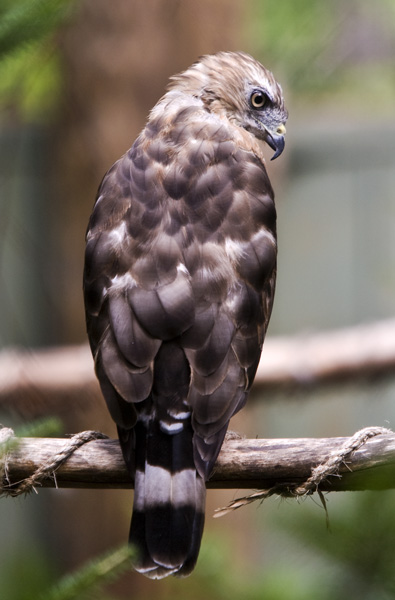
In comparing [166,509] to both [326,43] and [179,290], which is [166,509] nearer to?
[179,290]

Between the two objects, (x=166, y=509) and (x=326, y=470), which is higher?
(x=326, y=470)

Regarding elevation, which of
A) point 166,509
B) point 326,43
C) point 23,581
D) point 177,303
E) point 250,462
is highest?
point 326,43

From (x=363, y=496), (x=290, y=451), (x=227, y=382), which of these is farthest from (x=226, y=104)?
(x=363, y=496)

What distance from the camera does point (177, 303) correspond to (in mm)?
2533

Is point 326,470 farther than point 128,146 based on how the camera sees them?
No

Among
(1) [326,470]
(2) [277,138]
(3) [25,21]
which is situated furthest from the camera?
(2) [277,138]

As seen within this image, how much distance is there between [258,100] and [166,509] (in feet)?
5.38

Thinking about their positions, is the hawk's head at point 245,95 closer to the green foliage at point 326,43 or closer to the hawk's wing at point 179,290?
the hawk's wing at point 179,290

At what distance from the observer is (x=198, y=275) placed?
103 inches

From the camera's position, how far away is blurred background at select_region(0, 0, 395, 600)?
16.9 feet

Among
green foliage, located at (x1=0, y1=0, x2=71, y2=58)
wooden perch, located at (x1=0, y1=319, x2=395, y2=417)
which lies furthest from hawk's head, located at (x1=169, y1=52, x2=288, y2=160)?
wooden perch, located at (x1=0, y1=319, x2=395, y2=417)

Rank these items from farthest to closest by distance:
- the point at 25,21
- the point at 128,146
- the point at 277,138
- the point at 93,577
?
the point at 128,146, the point at 277,138, the point at 25,21, the point at 93,577

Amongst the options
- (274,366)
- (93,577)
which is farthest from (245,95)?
(93,577)

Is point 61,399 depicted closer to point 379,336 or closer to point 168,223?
point 379,336
